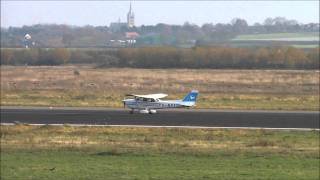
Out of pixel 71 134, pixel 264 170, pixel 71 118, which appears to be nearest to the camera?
pixel 264 170

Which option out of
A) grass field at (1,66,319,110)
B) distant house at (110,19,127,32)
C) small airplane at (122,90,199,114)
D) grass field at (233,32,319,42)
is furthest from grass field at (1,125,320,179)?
distant house at (110,19,127,32)

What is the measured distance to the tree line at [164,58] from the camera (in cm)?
1076

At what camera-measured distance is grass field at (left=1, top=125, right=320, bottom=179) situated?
14656mm

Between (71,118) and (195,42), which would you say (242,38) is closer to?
(195,42)

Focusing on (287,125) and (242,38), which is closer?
(242,38)

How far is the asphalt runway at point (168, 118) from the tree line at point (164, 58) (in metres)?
16.4

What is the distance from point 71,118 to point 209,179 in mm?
18835

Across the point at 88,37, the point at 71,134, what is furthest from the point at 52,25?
the point at 71,134

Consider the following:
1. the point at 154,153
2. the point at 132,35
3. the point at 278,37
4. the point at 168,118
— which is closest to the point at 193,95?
the point at 278,37

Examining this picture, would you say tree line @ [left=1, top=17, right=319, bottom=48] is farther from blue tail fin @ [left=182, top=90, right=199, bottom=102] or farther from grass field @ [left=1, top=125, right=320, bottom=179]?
grass field @ [left=1, top=125, right=320, bottom=179]

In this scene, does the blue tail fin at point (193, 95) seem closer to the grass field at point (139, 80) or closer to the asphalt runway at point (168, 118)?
the grass field at point (139, 80)

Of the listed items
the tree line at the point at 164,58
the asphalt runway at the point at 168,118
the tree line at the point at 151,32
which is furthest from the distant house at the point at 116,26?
the asphalt runway at the point at 168,118

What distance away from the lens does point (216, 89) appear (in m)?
19.3

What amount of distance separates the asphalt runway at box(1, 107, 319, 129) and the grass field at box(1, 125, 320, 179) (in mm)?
2702
